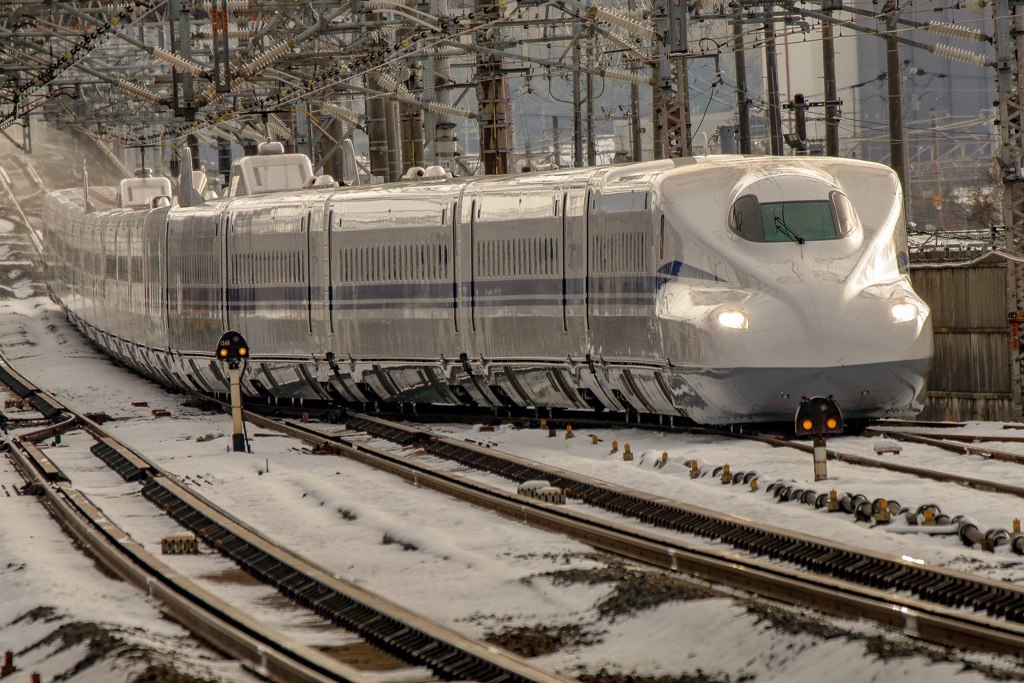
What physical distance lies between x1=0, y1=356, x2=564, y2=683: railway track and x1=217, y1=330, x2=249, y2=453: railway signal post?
2249 mm

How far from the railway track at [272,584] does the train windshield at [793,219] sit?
6.44m

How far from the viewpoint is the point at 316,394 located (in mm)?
23562

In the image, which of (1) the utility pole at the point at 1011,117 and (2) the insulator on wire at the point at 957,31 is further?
(2) the insulator on wire at the point at 957,31

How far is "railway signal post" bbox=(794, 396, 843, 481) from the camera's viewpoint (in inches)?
518

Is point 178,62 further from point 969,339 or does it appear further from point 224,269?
point 969,339

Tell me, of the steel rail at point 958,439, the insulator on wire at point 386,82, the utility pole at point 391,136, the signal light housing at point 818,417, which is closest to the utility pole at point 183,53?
the insulator on wire at point 386,82

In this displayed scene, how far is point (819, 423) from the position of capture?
44.1ft

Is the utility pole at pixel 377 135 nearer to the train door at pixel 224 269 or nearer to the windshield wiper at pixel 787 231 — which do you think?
the train door at pixel 224 269

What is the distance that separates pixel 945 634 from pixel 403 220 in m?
14.1

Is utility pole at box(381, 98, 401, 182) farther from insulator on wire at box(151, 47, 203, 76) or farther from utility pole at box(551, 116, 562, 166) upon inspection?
insulator on wire at box(151, 47, 203, 76)

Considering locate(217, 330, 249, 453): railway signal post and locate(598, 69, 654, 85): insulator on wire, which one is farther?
locate(598, 69, 654, 85): insulator on wire

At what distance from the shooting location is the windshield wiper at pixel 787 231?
15.9 m

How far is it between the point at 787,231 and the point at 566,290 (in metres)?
3.43

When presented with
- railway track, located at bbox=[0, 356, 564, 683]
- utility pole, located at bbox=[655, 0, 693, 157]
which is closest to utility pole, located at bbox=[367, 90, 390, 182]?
utility pole, located at bbox=[655, 0, 693, 157]
